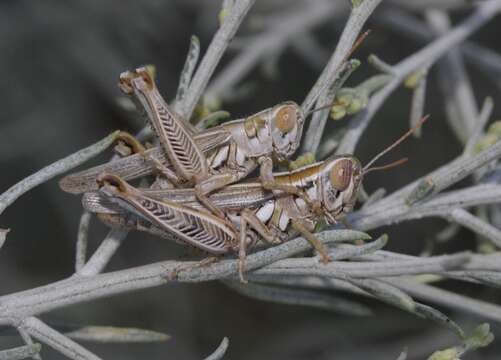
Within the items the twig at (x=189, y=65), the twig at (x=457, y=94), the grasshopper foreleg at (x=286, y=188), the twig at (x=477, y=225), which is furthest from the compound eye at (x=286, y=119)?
the twig at (x=457, y=94)

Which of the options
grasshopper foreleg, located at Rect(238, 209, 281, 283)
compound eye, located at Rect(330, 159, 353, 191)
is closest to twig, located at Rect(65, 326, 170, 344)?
grasshopper foreleg, located at Rect(238, 209, 281, 283)

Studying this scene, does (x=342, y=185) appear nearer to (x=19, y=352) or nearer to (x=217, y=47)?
(x=217, y=47)

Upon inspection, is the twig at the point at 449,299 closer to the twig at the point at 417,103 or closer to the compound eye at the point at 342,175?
the compound eye at the point at 342,175

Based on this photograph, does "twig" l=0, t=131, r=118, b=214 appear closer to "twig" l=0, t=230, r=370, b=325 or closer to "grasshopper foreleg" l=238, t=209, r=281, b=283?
"twig" l=0, t=230, r=370, b=325

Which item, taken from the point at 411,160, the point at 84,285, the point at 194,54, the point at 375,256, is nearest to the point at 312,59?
the point at 411,160

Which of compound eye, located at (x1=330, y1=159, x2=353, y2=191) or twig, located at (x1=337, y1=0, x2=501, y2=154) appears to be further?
twig, located at (x1=337, y1=0, x2=501, y2=154)

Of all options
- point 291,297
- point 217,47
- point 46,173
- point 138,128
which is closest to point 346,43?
point 217,47
